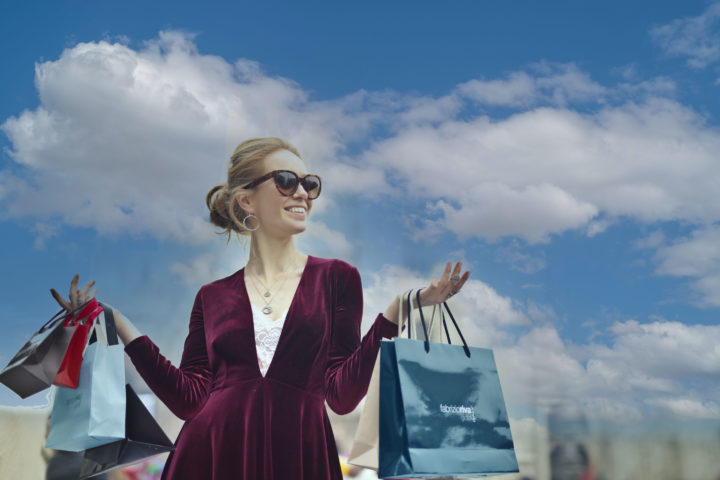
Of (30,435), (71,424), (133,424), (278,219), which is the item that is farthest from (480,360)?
(30,435)

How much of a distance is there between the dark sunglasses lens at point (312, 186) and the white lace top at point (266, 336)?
1.99 feet

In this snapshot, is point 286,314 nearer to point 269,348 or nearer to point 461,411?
point 269,348

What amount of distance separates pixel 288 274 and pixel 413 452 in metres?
1.08

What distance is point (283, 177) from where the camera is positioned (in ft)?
9.52

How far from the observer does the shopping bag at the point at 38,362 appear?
7.68 ft

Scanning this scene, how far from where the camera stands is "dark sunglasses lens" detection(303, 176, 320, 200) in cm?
294

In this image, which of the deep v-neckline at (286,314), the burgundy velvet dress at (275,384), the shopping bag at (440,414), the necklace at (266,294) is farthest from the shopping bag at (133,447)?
the shopping bag at (440,414)

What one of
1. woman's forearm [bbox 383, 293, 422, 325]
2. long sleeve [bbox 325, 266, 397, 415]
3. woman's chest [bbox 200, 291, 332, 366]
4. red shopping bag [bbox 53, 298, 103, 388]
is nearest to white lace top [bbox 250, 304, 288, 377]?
woman's chest [bbox 200, 291, 332, 366]

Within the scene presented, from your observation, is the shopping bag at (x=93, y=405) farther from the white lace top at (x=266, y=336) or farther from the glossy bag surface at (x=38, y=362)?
the white lace top at (x=266, y=336)

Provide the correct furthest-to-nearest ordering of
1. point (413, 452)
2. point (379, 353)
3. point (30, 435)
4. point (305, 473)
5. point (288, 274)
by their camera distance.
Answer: point (30, 435) < point (288, 274) < point (305, 473) < point (379, 353) < point (413, 452)

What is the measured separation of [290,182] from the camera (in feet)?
9.52

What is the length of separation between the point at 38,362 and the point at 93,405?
0.27 meters

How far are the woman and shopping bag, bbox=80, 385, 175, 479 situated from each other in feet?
0.32

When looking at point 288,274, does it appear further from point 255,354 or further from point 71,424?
point 71,424
